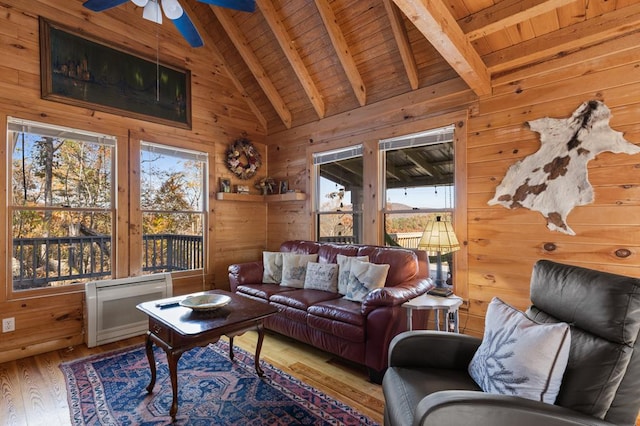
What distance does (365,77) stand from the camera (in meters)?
3.97

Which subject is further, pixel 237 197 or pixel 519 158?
pixel 237 197

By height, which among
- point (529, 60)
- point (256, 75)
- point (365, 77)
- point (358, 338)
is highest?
point (256, 75)

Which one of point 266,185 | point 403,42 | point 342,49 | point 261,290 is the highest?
point 342,49

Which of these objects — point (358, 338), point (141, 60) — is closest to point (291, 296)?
point (358, 338)

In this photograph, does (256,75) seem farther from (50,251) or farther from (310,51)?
(50,251)

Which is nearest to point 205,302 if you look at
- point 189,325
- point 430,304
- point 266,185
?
point 189,325

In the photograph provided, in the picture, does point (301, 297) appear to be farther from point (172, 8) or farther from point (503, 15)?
point (503, 15)

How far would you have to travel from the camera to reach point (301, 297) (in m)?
3.18

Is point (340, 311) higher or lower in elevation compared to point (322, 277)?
lower

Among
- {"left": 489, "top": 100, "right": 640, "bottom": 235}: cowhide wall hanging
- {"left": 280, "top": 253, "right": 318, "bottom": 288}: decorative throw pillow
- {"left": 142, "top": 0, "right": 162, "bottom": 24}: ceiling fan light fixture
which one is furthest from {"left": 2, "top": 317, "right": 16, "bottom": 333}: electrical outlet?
{"left": 489, "top": 100, "right": 640, "bottom": 235}: cowhide wall hanging

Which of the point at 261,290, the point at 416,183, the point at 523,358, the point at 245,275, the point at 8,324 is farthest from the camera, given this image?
the point at 245,275

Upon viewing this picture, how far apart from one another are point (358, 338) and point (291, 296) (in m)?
0.90

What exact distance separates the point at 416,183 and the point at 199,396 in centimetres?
295

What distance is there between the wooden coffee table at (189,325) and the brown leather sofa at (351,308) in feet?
1.88
